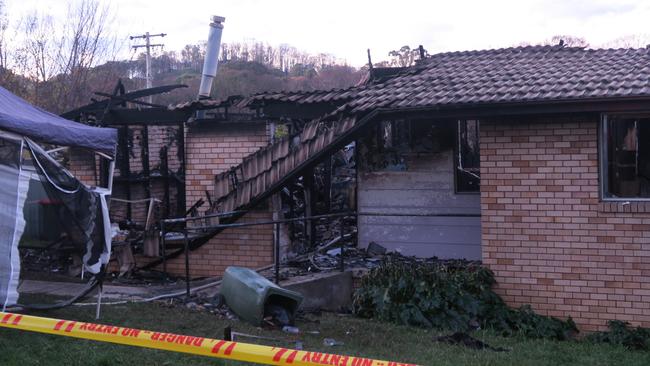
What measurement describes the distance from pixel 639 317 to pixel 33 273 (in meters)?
8.28

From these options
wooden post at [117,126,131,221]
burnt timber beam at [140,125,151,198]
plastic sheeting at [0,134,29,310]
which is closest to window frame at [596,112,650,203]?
plastic sheeting at [0,134,29,310]

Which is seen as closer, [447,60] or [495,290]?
[495,290]

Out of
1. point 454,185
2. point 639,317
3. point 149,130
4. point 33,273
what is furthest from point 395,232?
point 33,273

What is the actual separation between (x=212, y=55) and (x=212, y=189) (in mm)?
3309

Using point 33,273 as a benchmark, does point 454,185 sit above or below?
above

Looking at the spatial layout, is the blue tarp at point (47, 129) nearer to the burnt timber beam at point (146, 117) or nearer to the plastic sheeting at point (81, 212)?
the plastic sheeting at point (81, 212)

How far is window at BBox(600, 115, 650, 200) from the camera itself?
29.3 ft

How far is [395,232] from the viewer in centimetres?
1105

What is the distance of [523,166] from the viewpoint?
30.3 feet

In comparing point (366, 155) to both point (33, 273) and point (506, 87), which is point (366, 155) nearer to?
point (506, 87)

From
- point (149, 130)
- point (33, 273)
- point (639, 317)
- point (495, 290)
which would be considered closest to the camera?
point (639, 317)

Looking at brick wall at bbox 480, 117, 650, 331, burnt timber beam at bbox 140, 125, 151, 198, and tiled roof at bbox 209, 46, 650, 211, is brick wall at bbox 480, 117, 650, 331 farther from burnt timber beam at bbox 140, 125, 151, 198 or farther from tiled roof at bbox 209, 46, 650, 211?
burnt timber beam at bbox 140, 125, 151, 198

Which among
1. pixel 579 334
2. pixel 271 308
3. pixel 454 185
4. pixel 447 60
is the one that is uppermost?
pixel 447 60

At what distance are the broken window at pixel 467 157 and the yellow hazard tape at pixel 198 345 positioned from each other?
6.62 meters
